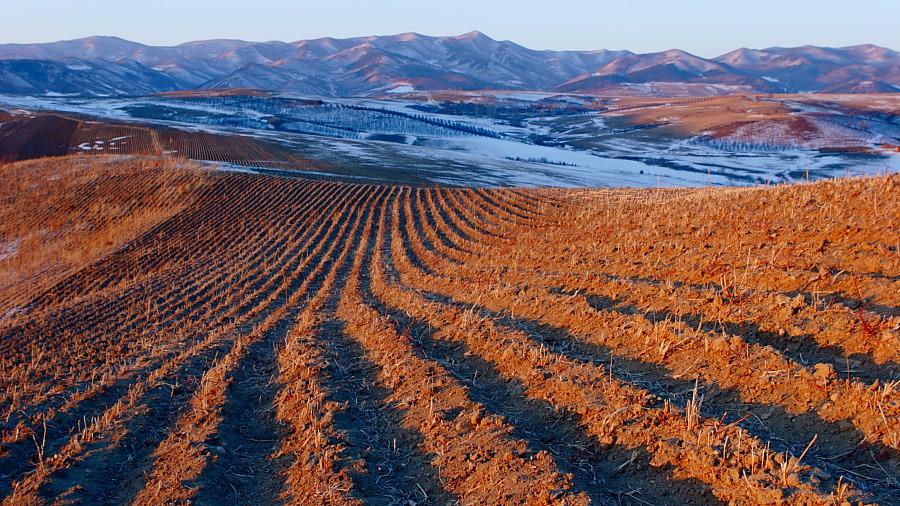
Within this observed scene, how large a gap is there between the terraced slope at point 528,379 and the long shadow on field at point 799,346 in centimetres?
2

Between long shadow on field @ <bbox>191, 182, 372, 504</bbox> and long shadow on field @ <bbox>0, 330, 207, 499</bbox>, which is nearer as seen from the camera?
long shadow on field @ <bbox>191, 182, 372, 504</bbox>

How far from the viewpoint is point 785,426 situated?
4.21 m

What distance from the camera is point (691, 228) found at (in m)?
9.88

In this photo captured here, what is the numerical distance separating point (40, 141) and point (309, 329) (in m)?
48.3

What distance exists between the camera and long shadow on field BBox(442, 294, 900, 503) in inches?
144

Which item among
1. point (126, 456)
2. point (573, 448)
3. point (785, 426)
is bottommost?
point (126, 456)

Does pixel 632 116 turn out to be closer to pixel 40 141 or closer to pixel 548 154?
pixel 548 154

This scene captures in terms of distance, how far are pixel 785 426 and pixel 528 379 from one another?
2030mm

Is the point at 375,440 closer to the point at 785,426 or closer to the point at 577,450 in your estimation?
the point at 577,450

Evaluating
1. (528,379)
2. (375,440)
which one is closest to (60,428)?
(375,440)

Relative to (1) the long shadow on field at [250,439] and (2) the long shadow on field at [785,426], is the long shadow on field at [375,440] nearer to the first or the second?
(1) the long shadow on field at [250,439]

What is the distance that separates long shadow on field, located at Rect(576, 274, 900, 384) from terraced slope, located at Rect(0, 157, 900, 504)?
0.07ft

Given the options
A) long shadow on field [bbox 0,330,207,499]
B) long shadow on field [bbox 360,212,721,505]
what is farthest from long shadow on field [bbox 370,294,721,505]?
long shadow on field [bbox 0,330,207,499]

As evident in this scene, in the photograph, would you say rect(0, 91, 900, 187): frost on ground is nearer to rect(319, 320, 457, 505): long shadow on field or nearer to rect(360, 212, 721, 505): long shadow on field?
rect(360, 212, 721, 505): long shadow on field
